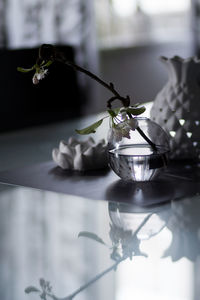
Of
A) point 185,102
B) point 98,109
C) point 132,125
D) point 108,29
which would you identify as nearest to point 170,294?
point 132,125

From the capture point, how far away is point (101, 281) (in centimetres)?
77

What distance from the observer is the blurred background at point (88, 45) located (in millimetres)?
2645

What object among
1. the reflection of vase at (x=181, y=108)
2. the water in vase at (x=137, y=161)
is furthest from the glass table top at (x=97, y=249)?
the reflection of vase at (x=181, y=108)

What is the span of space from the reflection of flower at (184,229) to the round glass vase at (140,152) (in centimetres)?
14

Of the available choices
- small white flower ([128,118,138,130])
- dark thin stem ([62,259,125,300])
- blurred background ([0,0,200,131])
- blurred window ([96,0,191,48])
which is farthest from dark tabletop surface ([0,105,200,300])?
blurred window ([96,0,191,48])

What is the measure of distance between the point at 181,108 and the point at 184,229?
0.59 meters

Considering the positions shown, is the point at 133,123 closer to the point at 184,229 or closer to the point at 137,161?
the point at 137,161

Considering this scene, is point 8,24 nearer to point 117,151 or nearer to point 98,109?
point 98,109

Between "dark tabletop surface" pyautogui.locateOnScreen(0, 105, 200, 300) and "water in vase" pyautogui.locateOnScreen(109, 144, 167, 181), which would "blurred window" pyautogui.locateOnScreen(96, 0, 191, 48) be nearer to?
"dark tabletop surface" pyautogui.locateOnScreen(0, 105, 200, 300)

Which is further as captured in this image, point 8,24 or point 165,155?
point 8,24

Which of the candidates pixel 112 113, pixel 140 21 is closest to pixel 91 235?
pixel 112 113

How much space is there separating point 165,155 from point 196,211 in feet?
0.74

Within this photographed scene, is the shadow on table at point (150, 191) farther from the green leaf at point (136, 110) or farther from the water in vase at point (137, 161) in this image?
the green leaf at point (136, 110)

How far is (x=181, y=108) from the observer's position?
4.98ft
